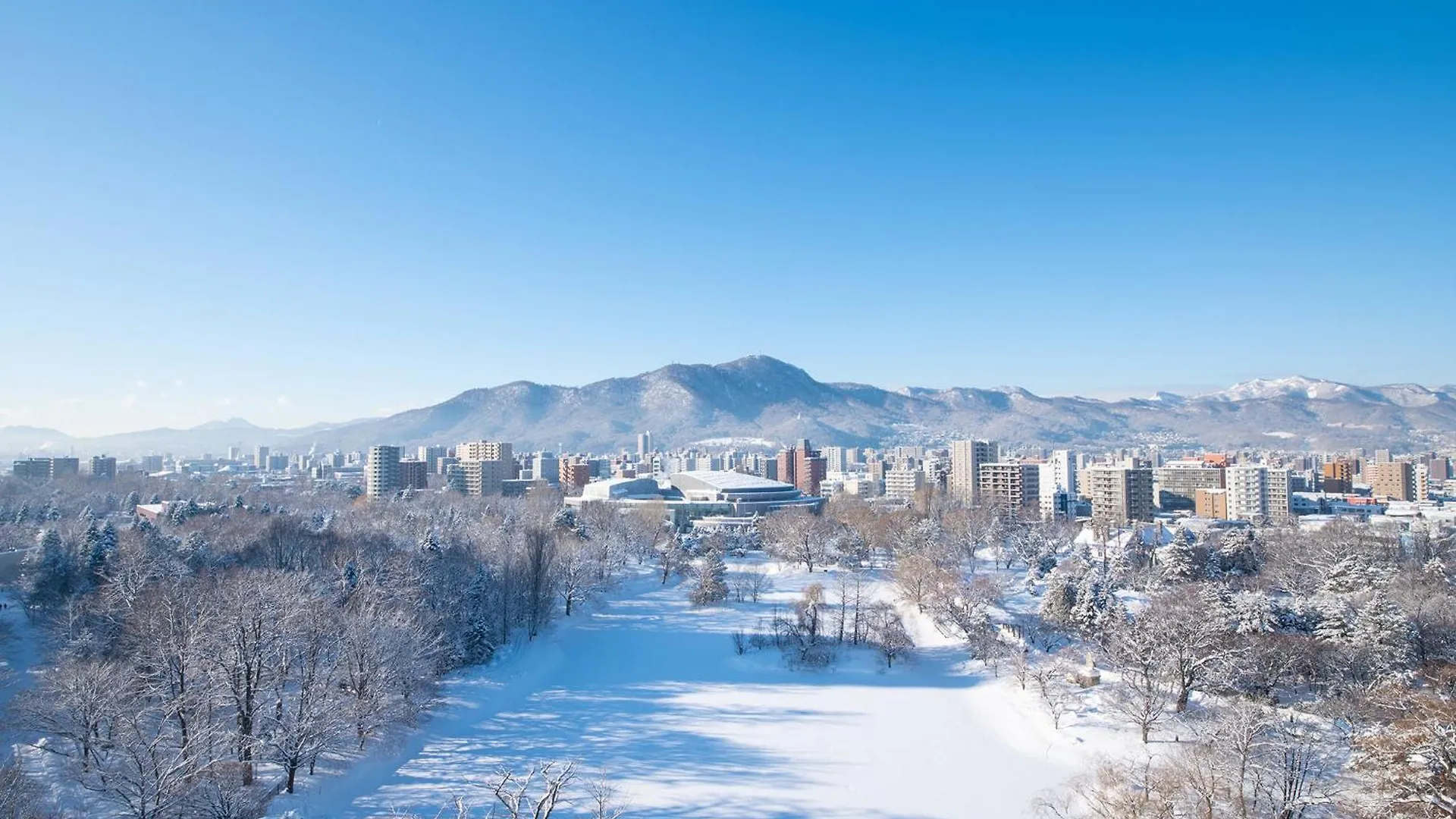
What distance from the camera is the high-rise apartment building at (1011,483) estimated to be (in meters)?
66.4

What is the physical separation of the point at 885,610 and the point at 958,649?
2.98 meters

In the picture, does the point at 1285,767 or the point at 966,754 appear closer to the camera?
the point at 1285,767

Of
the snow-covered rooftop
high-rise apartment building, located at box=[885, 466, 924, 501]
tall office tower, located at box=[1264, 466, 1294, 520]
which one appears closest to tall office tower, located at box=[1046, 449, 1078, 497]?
tall office tower, located at box=[1264, 466, 1294, 520]

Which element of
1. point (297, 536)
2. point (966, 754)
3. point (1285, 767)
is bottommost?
point (966, 754)

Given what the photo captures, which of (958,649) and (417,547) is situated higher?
(417,547)

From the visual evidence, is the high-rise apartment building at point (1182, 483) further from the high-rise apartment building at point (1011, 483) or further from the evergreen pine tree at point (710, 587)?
the evergreen pine tree at point (710, 587)

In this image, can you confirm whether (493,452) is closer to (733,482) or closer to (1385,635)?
(733,482)

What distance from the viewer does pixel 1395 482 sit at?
81.0 m

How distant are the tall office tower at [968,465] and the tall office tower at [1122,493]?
10874mm

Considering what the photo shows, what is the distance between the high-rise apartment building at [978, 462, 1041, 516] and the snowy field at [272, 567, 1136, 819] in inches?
1635

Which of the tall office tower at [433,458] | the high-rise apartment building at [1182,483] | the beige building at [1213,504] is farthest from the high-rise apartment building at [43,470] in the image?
the high-rise apartment building at [1182,483]

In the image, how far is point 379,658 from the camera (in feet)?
59.7

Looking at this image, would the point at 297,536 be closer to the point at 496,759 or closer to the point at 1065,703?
the point at 496,759

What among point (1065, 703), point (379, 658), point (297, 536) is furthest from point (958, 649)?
point (297, 536)
